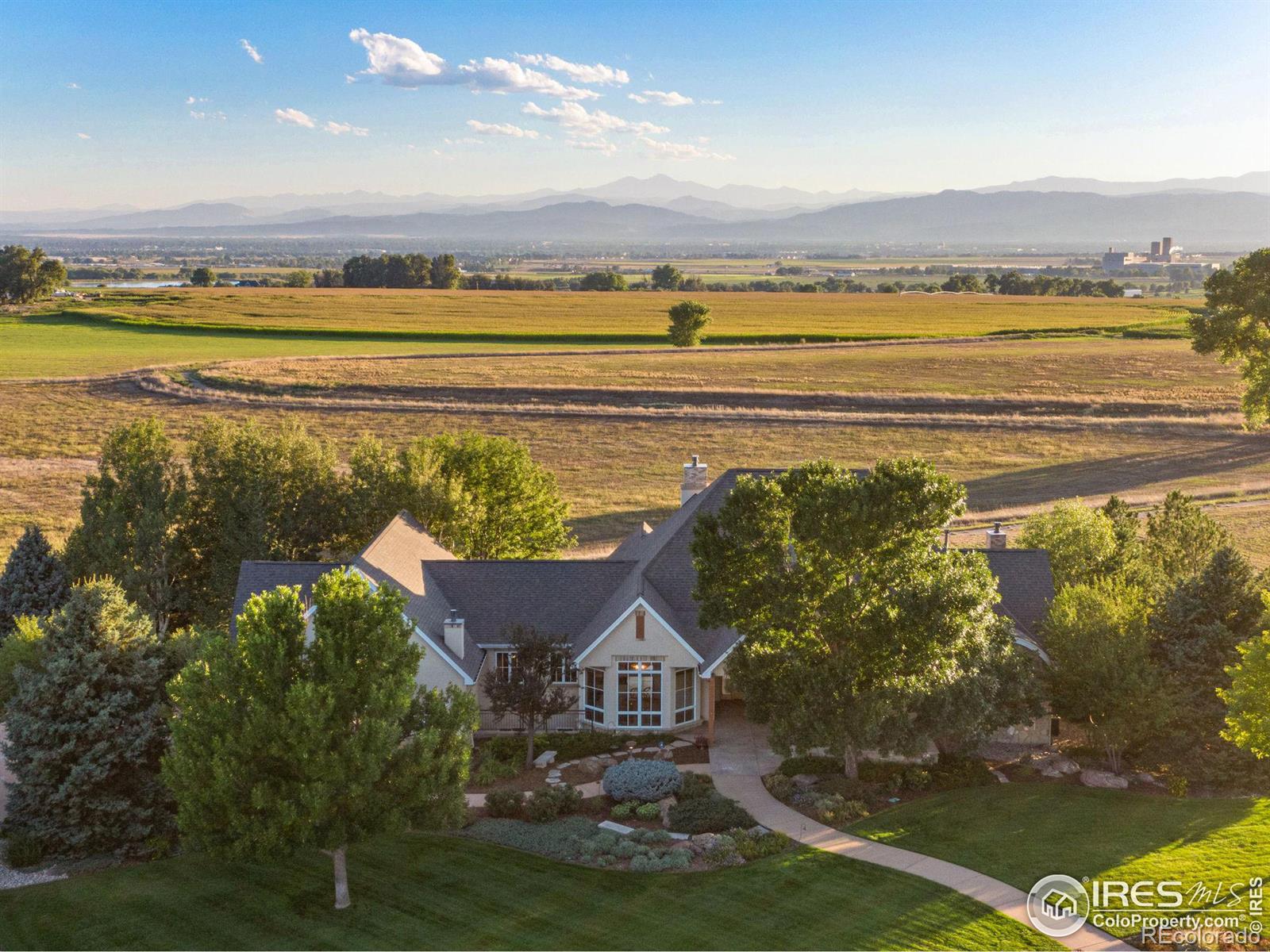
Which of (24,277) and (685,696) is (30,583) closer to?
(685,696)

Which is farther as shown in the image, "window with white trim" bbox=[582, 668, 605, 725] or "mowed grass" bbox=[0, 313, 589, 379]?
"mowed grass" bbox=[0, 313, 589, 379]

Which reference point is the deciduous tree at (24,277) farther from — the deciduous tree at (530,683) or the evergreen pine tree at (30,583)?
the deciduous tree at (530,683)

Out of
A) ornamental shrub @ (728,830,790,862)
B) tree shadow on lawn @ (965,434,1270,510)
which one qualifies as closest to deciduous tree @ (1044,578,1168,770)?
ornamental shrub @ (728,830,790,862)

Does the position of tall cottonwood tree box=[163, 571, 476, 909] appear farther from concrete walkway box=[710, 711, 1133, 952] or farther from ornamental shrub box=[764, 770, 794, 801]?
ornamental shrub box=[764, 770, 794, 801]

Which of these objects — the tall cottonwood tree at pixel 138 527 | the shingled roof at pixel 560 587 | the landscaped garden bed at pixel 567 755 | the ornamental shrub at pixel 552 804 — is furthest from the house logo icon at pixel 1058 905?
the tall cottonwood tree at pixel 138 527

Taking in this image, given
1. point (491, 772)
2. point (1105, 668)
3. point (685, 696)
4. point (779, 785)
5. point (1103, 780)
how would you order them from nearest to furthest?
1. point (779, 785)
2. point (1103, 780)
3. point (1105, 668)
4. point (491, 772)
5. point (685, 696)

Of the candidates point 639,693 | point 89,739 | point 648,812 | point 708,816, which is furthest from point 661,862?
point 89,739

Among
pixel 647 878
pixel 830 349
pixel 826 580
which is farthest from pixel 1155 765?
pixel 830 349
